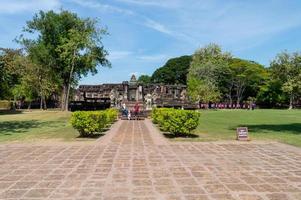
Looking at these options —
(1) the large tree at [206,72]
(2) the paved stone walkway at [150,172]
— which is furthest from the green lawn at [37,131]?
(1) the large tree at [206,72]

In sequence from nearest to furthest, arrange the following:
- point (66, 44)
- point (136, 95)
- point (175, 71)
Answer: point (66, 44) → point (136, 95) → point (175, 71)

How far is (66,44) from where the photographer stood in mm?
43188

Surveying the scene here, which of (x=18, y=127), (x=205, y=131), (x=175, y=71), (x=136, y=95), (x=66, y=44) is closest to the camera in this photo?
(x=205, y=131)

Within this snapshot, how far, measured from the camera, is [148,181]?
7.51m

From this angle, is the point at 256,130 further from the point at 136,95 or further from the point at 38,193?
the point at 136,95

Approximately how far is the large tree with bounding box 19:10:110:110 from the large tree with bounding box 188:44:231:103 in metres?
19.1

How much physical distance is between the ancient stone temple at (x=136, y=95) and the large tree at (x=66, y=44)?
3977 mm

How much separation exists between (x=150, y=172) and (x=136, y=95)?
55.1m

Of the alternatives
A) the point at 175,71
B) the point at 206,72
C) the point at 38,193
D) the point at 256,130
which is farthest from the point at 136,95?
the point at 38,193

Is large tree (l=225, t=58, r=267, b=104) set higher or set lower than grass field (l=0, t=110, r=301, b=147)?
higher

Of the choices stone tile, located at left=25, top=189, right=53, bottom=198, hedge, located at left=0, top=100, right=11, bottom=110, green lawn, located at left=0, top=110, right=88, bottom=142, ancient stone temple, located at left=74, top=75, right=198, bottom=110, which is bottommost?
stone tile, located at left=25, top=189, right=53, bottom=198

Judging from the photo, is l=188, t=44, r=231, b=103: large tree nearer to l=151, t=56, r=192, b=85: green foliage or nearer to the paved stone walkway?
l=151, t=56, r=192, b=85: green foliage

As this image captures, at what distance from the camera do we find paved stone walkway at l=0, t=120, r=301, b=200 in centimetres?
669

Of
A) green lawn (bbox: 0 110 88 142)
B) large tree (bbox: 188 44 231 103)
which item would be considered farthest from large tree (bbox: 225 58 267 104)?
green lawn (bbox: 0 110 88 142)
